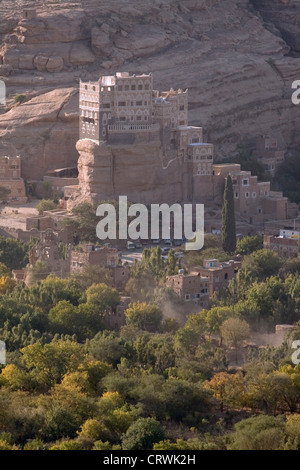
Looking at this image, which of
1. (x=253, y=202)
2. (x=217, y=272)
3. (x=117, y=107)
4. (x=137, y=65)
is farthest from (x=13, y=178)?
(x=217, y=272)

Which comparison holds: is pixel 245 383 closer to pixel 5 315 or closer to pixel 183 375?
pixel 183 375

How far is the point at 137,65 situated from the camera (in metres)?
88.2

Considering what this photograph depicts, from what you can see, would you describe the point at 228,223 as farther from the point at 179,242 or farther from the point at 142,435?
the point at 142,435

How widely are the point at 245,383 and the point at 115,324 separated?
7476mm

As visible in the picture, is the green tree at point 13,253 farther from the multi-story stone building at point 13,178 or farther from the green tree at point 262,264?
the green tree at point 262,264

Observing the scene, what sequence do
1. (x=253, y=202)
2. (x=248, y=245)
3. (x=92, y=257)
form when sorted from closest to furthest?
1. (x=92, y=257)
2. (x=248, y=245)
3. (x=253, y=202)

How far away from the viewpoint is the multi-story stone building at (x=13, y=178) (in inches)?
3253

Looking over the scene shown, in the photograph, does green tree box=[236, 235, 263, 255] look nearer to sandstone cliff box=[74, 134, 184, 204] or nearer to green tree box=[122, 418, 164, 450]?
sandstone cliff box=[74, 134, 184, 204]

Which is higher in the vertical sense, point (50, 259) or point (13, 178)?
point (13, 178)

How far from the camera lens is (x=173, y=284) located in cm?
6969

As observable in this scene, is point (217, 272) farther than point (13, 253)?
No

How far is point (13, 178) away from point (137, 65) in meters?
8.63

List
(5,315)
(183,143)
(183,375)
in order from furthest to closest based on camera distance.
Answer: (183,143) < (5,315) < (183,375)

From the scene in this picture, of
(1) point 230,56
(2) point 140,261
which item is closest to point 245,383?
(2) point 140,261
